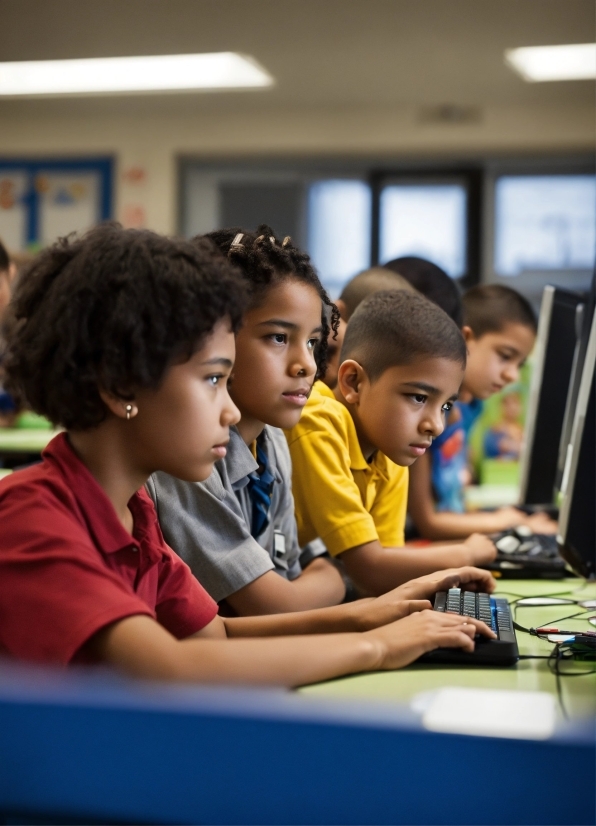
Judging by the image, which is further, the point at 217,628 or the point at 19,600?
the point at 217,628

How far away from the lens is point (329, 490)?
4.33 feet

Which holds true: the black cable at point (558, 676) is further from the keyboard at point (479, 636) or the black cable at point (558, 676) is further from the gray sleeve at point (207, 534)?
the gray sleeve at point (207, 534)

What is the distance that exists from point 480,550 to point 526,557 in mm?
111

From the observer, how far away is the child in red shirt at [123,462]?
0.70 m

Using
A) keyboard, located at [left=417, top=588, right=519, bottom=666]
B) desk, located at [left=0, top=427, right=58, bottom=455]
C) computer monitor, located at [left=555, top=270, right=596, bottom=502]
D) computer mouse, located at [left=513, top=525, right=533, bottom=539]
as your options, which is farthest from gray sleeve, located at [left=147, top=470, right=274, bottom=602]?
desk, located at [left=0, top=427, right=58, bottom=455]

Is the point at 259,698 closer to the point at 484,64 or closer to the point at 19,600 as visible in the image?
the point at 19,600

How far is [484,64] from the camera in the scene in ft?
16.4

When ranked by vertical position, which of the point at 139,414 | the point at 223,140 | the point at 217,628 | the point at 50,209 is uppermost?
the point at 223,140

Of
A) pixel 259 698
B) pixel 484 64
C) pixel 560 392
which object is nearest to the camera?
pixel 259 698

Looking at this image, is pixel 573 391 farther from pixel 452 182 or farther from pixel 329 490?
pixel 452 182

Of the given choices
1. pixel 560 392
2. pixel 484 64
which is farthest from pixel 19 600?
pixel 484 64

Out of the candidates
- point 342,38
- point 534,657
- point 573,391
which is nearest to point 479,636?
point 534,657

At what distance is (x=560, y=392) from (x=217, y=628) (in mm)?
1118

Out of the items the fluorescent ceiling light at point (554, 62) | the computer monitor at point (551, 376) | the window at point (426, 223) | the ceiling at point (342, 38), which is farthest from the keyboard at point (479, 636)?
the window at point (426, 223)
